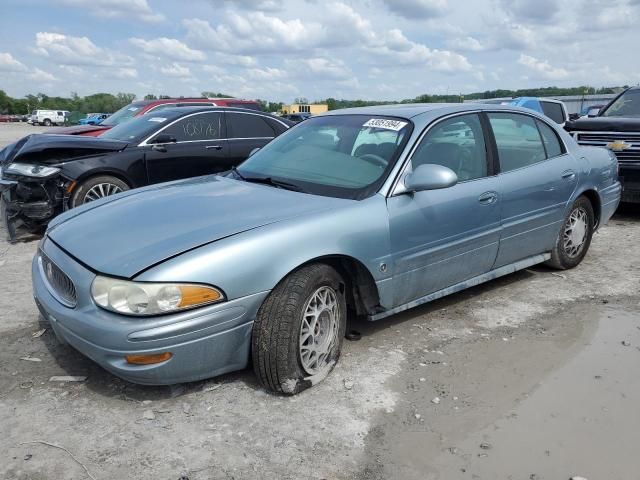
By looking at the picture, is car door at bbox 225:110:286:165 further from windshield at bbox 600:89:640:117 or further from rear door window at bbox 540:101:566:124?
rear door window at bbox 540:101:566:124

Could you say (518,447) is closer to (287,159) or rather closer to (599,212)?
(287,159)

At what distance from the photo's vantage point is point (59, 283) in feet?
10.2

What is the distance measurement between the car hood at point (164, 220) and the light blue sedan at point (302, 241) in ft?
0.04

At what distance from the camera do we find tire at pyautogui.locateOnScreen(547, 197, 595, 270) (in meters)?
5.11

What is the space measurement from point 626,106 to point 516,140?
5.15m

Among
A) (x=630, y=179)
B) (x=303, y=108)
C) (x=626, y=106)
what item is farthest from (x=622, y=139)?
(x=303, y=108)

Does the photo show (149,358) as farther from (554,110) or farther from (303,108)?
(303,108)

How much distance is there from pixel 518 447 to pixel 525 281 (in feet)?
8.81

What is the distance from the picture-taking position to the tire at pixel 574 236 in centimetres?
511

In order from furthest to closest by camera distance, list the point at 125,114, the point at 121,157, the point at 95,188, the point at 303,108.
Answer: the point at 303,108, the point at 125,114, the point at 121,157, the point at 95,188

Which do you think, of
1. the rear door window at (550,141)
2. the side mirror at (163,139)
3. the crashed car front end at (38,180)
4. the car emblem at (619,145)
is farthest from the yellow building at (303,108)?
the rear door window at (550,141)

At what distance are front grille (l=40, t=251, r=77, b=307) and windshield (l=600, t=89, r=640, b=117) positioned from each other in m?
8.13

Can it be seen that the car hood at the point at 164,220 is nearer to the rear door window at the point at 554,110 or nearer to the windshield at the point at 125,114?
the windshield at the point at 125,114

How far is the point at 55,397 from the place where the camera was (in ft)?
9.92
